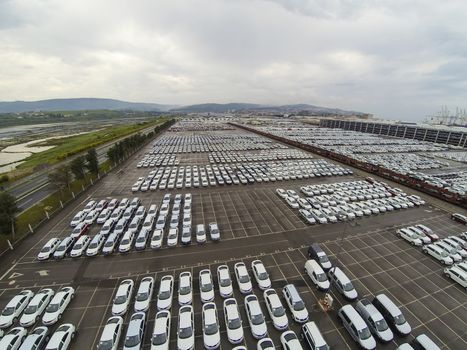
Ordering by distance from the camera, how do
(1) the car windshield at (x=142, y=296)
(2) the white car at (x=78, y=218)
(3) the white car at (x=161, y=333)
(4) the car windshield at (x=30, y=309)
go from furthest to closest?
(2) the white car at (x=78, y=218)
(1) the car windshield at (x=142, y=296)
(4) the car windshield at (x=30, y=309)
(3) the white car at (x=161, y=333)

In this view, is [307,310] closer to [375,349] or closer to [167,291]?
[375,349]

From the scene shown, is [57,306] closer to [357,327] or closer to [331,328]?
[331,328]

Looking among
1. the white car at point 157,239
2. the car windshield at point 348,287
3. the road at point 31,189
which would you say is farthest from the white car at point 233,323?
the road at point 31,189

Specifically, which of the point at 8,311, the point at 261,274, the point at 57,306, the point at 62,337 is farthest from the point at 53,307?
the point at 261,274

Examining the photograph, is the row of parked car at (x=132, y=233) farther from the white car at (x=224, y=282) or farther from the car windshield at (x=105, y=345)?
the car windshield at (x=105, y=345)

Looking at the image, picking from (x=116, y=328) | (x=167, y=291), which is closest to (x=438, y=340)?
(x=167, y=291)
